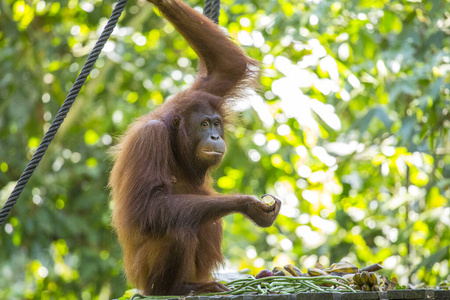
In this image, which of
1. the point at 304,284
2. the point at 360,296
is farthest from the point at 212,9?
the point at 360,296

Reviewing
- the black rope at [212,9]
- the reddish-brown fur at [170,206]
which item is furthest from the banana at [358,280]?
the black rope at [212,9]

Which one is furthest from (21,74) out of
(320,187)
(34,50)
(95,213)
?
(320,187)

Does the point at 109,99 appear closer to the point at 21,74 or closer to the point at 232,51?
the point at 21,74

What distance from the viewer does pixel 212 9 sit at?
15.0 feet

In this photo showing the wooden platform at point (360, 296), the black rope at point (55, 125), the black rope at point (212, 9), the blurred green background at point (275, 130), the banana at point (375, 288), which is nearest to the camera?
the wooden platform at point (360, 296)

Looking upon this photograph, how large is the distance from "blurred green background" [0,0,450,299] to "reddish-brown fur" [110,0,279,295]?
2494 mm

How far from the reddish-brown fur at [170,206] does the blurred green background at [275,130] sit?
8.18ft

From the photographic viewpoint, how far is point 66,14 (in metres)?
8.68

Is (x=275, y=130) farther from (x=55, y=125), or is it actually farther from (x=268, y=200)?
(x=55, y=125)

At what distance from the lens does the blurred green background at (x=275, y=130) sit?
6359mm

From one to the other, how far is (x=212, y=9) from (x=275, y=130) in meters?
3.10

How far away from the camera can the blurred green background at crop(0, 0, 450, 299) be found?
20.9ft

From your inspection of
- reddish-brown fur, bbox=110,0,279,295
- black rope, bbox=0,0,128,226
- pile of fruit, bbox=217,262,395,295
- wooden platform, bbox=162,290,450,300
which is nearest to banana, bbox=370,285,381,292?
pile of fruit, bbox=217,262,395,295

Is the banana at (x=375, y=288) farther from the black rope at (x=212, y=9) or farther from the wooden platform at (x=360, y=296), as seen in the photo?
the black rope at (x=212, y=9)
